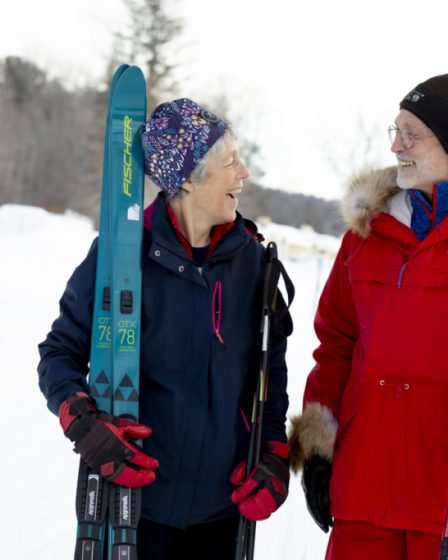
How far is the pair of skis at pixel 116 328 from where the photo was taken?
6.91ft

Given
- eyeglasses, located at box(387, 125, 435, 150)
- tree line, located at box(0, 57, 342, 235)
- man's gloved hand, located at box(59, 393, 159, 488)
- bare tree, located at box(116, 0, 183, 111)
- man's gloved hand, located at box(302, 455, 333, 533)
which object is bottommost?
man's gloved hand, located at box(302, 455, 333, 533)

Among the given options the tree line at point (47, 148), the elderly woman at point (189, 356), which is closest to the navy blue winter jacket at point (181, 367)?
the elderly woman at point (189, 356)

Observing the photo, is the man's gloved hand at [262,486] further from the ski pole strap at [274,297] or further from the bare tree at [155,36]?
the bare tree at [155,36]

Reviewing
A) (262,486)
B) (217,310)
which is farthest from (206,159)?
(262,486)

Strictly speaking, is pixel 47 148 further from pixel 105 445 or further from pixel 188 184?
pixel 105 445

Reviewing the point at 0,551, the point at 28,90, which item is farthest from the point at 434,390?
the point at 28,90

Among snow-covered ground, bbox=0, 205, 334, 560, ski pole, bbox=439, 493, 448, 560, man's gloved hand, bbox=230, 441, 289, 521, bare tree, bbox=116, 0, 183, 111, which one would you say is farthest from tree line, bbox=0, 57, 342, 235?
ski pole, bbox=439, 493, 448, 560

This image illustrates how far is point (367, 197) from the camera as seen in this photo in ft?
7.37

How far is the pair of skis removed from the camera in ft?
6.91

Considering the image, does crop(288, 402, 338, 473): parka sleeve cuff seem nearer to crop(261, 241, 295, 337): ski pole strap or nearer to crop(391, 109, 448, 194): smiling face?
crop(261, 241, 295, 337): ski pole strap

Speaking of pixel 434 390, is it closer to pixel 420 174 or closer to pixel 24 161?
pixel 420 174

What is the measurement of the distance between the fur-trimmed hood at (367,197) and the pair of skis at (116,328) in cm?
68

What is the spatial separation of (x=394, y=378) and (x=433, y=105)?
0.81m

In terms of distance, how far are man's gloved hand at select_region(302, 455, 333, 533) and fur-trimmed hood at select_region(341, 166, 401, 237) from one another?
76 centimetres
